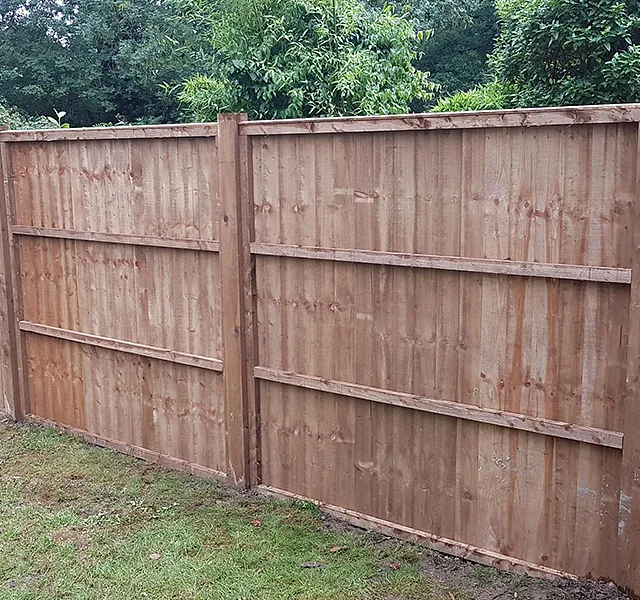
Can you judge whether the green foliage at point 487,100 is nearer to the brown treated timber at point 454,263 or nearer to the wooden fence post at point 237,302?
the wooden fence post at point 237,302

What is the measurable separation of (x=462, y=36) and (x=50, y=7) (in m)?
9.40

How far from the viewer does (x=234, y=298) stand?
3918mm

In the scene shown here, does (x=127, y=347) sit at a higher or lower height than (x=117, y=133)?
lower

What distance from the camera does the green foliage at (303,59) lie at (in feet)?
27.1

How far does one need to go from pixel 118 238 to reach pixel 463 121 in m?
2.23

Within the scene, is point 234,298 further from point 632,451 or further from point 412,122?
point 632,451

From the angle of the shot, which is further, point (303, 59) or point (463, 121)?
point (303, 59)

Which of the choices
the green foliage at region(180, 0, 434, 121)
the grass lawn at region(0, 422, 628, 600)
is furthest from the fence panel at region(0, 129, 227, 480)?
the green foliage at region(180, 0, 434, 121)

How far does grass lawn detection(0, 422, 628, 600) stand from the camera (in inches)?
124

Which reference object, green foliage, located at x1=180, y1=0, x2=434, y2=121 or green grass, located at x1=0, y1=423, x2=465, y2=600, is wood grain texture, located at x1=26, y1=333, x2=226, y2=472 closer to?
green grass, located at x1=0, y1=423, x2=465, y2=600

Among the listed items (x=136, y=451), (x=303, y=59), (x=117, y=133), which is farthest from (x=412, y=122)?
(x=303, y=59)

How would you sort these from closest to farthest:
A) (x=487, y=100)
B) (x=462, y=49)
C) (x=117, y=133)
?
(x=117, y=133)
(x=487, y=100)
(x=462, y=49)

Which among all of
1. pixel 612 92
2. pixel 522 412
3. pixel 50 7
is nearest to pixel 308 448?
pixel 522 412

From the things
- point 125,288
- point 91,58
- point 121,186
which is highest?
point 91,58
